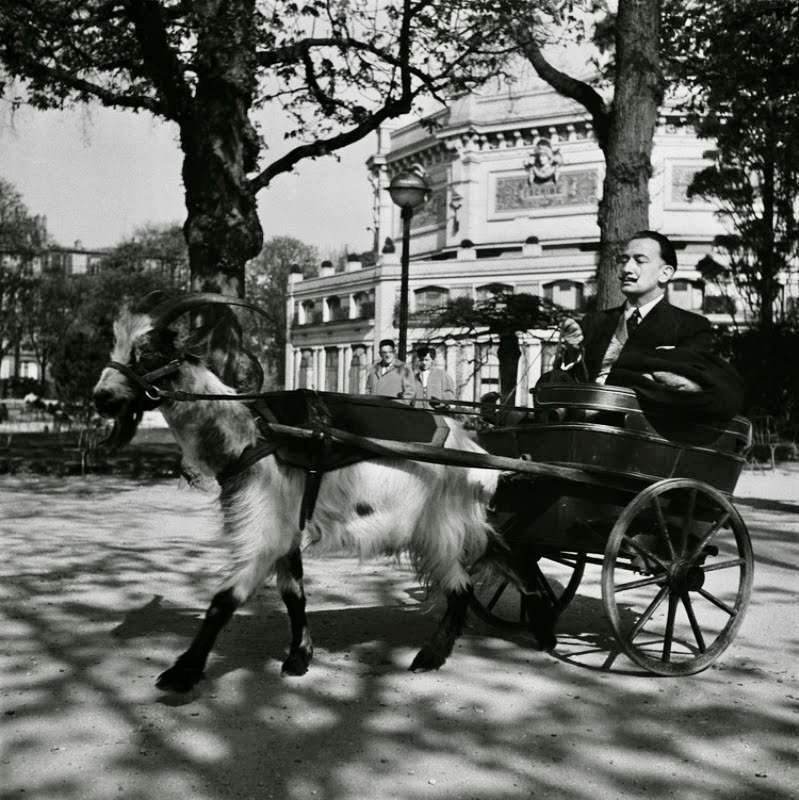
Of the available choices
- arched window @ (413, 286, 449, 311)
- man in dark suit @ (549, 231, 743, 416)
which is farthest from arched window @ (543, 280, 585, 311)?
man in dark suit @ (549, 231, 743, 416)

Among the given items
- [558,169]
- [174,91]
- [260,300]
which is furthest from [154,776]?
[260,300]

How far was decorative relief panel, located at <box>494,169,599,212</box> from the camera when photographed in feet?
174

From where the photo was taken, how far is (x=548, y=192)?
5391 centimetres

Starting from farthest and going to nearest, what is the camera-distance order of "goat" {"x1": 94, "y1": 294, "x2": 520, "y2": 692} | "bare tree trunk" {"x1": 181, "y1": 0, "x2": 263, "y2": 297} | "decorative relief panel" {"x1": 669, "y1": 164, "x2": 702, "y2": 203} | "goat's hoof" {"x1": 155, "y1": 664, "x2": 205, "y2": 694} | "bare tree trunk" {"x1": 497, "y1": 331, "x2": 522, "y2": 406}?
"decorative relief panel" {"x1": 669, "y1": 164, "x2": 702, "y2": 203} < "bare tree trunk" {"x1": 497, "y1": 331, "x2": 522, "y2": 406} < "bare tree trunk" {"x1": 181, "y1": 0, "x2": 263, "y2": 297} < "goat" {"x1": 94, "y1": 294, "x2": 520, "y2": 692} < "goat's hoof" {"x1": 155, "y1": 664, "x2": 205, "y2": 694}

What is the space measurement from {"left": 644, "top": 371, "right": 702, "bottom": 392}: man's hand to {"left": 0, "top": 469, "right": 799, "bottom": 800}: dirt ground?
158cm

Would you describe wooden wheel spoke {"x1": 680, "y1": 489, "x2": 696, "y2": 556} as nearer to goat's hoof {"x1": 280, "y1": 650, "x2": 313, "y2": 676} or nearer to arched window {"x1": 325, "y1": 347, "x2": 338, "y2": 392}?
goat's hoof {"x1": 280, "y1": 650, "x2": 313, "y2": 676}

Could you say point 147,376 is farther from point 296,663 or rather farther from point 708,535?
point 708,535

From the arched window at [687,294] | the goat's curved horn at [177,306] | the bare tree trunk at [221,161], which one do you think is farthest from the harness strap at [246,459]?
the arched window at [687,294]

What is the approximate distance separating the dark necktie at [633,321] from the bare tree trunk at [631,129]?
5686 millimetres

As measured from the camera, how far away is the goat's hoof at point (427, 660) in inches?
227

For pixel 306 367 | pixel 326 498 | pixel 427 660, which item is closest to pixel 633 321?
pixel 326 498

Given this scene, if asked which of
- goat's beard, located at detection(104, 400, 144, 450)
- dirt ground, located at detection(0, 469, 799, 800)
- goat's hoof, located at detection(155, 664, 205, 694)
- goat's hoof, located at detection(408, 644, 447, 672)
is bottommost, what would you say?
dirt ground, located at detection(0, 469, 799, 800)

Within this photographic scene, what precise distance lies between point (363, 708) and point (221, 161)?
11028 mm

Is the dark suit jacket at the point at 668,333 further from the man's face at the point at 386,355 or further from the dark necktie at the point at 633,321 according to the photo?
the man's face at the point at 386,355
